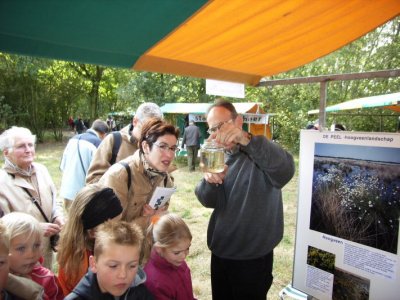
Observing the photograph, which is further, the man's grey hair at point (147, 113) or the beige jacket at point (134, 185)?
the man's grey hair at point (147, 113)

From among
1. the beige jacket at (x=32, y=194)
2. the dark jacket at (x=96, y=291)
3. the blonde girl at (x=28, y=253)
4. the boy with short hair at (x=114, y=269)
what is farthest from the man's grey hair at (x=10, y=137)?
the dark jacket at (x=96, y=291)

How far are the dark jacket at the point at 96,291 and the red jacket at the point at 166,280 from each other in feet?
0.51

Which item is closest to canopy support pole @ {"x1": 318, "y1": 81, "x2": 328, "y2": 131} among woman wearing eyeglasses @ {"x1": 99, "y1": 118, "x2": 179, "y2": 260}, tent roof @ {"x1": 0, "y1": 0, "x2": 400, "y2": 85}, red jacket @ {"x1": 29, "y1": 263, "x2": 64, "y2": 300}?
tent roof @ {"x1": 0, "y1": 0, "x2": 400, "y2": 85}

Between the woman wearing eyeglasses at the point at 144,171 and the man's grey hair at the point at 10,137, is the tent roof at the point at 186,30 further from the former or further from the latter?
the man's grey hair at the point at 10,137

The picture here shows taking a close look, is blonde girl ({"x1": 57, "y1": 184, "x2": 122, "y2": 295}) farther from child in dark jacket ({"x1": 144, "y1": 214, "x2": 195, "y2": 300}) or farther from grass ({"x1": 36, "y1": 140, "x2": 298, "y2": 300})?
grass ({"x1": 36, "y1": 140, "x2": 298, "y2": 300})

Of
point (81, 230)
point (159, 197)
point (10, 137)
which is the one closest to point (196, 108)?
point (10, 137)

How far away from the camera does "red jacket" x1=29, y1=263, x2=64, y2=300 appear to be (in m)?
1.84

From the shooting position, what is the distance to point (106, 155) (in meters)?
2.94

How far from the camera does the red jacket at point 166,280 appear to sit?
6.27ft

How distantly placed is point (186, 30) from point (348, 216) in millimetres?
1811

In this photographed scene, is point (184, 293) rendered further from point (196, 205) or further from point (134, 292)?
point (196, 205)

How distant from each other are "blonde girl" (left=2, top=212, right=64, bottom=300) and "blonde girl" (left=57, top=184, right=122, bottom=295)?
0.26ft

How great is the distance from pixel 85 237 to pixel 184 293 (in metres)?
0.74

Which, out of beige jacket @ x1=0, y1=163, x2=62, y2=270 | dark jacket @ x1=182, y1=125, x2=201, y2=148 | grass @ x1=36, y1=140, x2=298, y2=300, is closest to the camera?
beige jacket @ x1=0, y1=163, x2=62, y2=270
